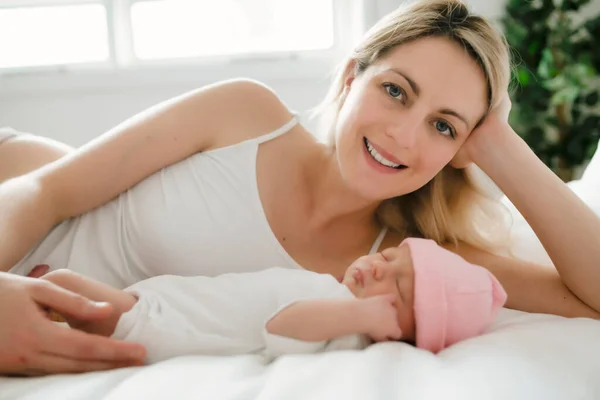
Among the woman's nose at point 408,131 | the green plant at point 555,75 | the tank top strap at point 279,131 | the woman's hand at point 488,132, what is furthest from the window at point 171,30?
the woman's nose at point 408,131

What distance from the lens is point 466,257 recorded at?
1.32m

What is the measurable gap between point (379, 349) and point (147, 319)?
0.37 meters

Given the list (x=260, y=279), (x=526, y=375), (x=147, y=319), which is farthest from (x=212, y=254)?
(x=526, y=375)

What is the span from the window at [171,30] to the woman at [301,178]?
1.70 metres

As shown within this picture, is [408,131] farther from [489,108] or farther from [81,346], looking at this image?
[81,346]

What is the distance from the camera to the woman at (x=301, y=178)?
117 centimetres

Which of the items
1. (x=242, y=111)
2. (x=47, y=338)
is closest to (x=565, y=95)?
(x=242, y=111)

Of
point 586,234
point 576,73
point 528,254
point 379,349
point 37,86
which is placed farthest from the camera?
point 37,86

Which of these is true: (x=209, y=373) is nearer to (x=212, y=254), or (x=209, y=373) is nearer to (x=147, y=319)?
(x=147, y=319)

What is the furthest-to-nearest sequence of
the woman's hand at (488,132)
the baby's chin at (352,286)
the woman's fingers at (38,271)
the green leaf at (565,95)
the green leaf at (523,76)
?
the green leaf at (523,76)
the green leaf at (565,95)
the woman's hand at (488,132)
the woman's fingers at (38,271)
the baby's chin at (352,286)

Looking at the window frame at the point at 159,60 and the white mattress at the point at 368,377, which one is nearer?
the white mattress at the point at 368,377

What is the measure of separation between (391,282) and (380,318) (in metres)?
0.11

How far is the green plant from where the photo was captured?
8.20ft

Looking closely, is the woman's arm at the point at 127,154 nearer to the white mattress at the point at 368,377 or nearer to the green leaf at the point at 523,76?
the white mattress at the point at 368,377
